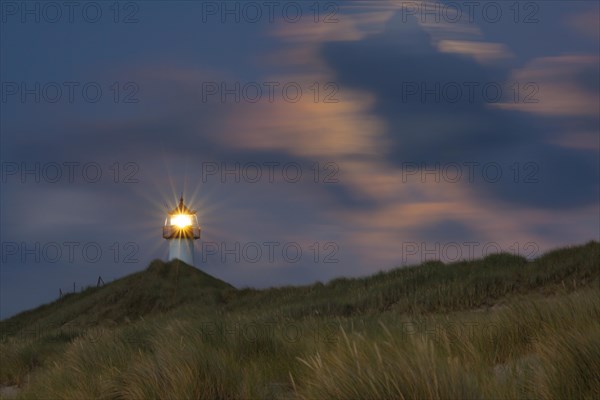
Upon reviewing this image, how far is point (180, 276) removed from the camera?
125 ft

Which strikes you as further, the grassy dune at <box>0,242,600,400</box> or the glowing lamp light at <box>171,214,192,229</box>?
the glowing lamp light at <box>171,214,192,229</box>

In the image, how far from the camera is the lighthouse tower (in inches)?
1758

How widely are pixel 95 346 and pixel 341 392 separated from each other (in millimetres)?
5276

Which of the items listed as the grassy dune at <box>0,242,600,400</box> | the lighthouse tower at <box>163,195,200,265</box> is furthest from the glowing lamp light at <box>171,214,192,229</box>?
the grassy dune at <box>0,242,600,400</box>

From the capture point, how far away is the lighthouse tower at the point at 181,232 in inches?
1758

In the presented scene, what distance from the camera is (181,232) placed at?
149ft

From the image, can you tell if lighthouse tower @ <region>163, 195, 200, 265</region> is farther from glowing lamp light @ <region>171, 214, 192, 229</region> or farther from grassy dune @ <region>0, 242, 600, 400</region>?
grassy dune @ <region>0, 242, 600, 400</region>

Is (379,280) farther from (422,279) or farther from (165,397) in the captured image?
(165,397)

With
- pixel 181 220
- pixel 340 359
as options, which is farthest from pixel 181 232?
pixel 340 359

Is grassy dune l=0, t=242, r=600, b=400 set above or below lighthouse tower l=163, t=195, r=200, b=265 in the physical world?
below

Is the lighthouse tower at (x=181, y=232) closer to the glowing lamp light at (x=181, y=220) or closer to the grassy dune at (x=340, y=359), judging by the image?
the glowing lamp light at (x=181, y=220)

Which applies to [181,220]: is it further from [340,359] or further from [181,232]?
[340,359]

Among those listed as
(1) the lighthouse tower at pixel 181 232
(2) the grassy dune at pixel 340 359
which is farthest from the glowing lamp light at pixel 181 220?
(2) the grassy dune at pixel 340 359

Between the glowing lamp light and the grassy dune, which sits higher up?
the glowing lamp light
